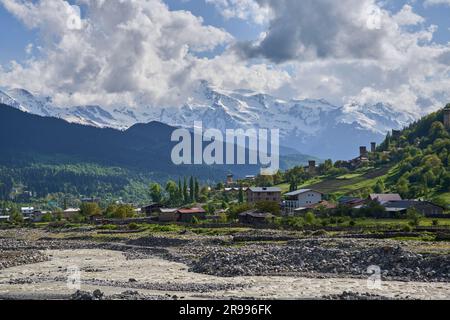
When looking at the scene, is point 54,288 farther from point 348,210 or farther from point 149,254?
point 348,210

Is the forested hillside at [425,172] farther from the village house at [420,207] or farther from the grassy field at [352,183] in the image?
the village house at [420,207]

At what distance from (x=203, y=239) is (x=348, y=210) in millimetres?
36280

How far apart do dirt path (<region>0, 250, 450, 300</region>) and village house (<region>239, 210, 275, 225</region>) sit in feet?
171

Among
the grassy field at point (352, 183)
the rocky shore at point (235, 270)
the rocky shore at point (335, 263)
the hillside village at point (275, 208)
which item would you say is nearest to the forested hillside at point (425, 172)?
the hillside village at point (275, 208)

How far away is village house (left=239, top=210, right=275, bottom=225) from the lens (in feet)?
364

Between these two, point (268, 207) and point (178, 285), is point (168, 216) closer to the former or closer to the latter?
point (268, 207)

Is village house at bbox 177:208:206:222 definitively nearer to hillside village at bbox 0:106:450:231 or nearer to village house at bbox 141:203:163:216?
hillside village at bbox 0:106:450:231

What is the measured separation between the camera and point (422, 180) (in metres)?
150

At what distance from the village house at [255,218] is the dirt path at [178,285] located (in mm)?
52272

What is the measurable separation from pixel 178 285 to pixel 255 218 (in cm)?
6933

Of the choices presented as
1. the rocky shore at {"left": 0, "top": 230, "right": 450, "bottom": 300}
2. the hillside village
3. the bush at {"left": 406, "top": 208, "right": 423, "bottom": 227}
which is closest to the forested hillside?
the hillside village
